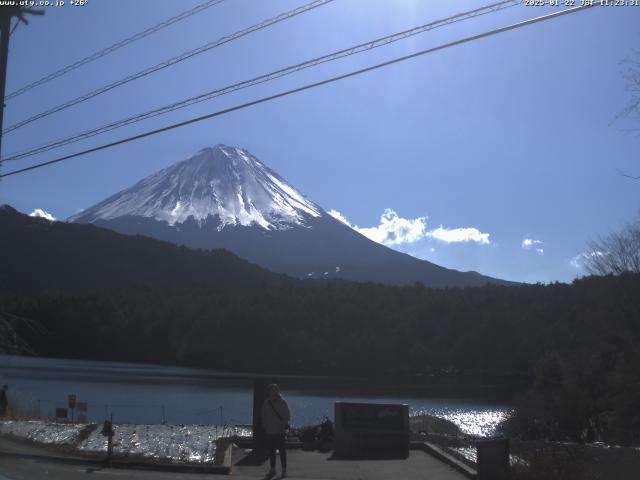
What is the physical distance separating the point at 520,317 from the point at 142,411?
49.3 metres

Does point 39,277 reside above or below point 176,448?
above

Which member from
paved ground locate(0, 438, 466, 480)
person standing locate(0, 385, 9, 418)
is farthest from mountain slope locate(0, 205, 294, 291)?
paved ground locate(0, 438, 466, 480)

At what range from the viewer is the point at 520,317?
78688 millimetres

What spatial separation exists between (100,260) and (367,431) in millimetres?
128637

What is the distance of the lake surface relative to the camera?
36500 millimetres

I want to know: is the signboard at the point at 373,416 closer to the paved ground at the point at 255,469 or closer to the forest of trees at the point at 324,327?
the paved ground at the point at 255,469

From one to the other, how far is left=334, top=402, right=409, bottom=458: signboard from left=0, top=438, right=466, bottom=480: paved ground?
1.99ft

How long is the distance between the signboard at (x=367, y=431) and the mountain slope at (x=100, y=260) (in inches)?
4412

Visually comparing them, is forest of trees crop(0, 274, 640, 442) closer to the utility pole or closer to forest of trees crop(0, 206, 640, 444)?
forest of trees crop(0, 206, 640, 444)

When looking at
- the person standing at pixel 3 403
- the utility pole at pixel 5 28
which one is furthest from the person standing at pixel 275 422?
the person standing at pixel 3 403

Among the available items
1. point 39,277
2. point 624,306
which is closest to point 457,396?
point 624,306

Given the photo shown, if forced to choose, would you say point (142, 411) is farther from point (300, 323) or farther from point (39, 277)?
point (39, 277)

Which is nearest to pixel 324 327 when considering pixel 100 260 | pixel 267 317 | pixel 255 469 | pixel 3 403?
pixel 267 317

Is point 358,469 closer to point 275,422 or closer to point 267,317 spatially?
point 275,422
